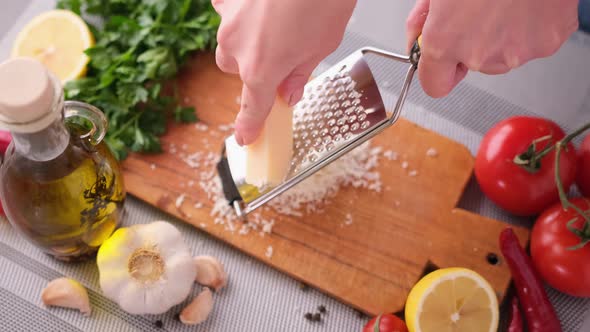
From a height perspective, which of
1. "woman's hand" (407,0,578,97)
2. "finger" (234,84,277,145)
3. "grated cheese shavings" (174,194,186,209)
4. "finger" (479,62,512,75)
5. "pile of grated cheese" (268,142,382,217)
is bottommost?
"grated cheese shavings" (174,194,186,209)

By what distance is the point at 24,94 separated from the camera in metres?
0.57

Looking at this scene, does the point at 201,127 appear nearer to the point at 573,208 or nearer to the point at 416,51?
the point at 416,51

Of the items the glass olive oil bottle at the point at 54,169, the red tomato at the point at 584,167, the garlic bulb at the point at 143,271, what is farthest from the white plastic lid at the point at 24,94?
the red tomato at the point at 584,167

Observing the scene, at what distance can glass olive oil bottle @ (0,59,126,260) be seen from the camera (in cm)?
58

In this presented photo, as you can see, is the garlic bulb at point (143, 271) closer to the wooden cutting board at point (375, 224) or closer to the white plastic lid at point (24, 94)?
the wooden cutting board at point (375, 224)

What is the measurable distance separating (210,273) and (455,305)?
1.19 ft

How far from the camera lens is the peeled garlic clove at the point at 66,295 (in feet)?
2.88

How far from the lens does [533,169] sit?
90 cm

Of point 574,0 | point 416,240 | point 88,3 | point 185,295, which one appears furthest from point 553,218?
point 88,3

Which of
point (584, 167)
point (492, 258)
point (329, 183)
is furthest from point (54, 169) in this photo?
point (584, 167)

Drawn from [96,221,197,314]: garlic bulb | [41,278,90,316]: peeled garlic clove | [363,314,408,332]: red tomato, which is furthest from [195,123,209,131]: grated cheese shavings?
[363,314,408,332]: red tomato

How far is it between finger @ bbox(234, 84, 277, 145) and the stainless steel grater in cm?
17

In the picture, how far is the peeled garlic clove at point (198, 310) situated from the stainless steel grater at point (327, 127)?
0.45 ft

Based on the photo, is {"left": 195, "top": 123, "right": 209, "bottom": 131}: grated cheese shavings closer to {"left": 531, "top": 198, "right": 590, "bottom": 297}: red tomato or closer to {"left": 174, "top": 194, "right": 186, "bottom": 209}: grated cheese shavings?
{"left": 174, "top": 194, "right": 186, "bottom": 209}: grated cheese shavings
